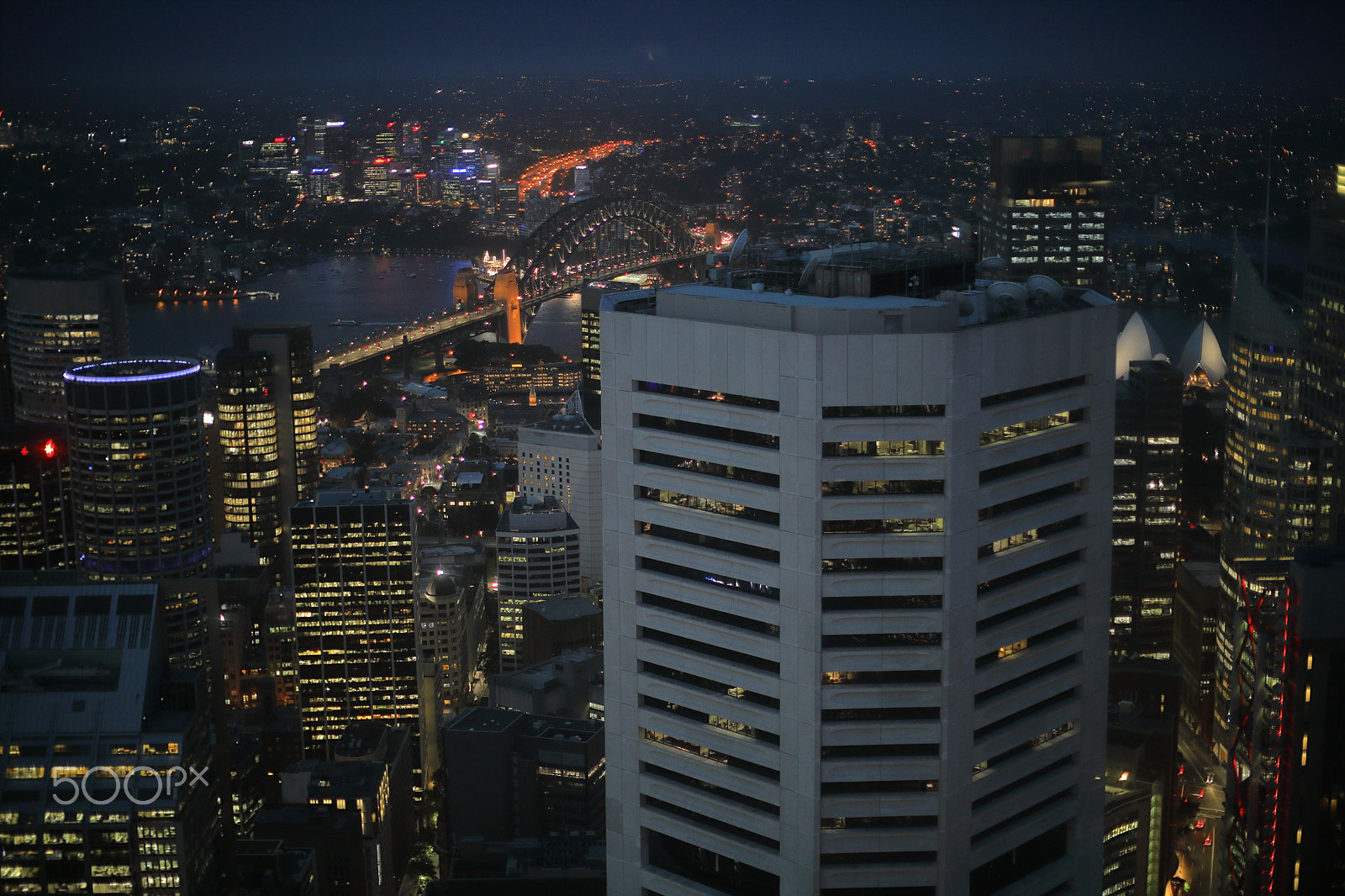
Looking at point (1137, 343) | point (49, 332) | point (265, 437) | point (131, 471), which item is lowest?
point (265, 437)

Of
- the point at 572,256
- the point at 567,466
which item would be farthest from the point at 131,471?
the point at 572,256

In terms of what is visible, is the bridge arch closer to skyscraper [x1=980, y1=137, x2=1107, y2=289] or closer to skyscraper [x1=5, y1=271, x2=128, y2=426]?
skyscraper [x1=5, y1=271, x2=128, y2=426]

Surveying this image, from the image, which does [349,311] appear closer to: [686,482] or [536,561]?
[536,561]

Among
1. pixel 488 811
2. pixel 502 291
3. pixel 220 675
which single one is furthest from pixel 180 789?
pixel 502 291

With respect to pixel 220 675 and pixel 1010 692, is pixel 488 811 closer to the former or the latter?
pixel 220 675

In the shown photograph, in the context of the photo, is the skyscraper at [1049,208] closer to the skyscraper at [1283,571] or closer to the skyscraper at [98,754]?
the skyscraper at [1283,571]

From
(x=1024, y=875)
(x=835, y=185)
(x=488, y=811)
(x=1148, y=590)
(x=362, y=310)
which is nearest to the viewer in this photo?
(x=1024, y=875)
